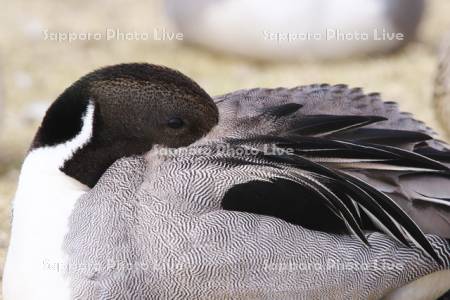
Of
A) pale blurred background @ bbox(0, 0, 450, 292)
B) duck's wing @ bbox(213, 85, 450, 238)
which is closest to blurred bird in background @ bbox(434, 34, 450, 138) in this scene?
pale blurred background @ bbox(0, 0, 450, 292)

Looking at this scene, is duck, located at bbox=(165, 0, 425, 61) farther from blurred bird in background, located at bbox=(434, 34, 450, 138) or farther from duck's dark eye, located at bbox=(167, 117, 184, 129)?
duck's dark eye, located at bbox=(167, 117, 184, 129)

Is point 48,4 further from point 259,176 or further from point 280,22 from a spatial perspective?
point 259,176

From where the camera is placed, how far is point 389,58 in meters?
5.84

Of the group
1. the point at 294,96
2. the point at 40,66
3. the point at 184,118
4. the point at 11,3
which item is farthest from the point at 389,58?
the point at 184,118

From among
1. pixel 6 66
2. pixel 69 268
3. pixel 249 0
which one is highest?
pixel 249 0

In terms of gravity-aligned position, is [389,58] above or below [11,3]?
below

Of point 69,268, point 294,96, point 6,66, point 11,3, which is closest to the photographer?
point 69,268

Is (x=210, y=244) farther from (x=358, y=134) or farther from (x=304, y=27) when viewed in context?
(x=304, y=27)

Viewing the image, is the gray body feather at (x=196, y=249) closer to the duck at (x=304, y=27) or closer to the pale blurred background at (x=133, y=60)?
the pale blurred background at (x=133, y=60)

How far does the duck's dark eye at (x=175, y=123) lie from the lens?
2506 millimetres

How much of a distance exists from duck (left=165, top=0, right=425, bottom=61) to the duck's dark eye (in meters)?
3.22

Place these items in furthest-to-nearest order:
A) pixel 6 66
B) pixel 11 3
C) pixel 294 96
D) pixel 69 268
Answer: pixel 11 3, pixel 6 66, pixel 294 96, pixel 69 268

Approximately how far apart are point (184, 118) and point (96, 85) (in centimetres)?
23

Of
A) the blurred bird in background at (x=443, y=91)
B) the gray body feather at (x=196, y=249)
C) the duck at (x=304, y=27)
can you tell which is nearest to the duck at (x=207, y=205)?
the gray body feather at (x=196, y=249)
